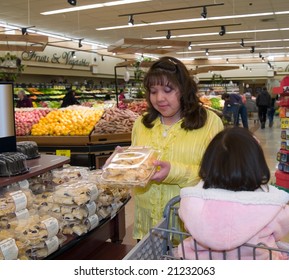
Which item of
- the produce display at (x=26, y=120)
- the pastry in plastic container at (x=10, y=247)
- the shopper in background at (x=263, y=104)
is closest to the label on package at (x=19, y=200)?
the pastry in plastic container at (x=10, y=247)

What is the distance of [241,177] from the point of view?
1.14 metres

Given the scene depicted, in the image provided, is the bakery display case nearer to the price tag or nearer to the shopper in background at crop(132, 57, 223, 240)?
the shopper in background at crop(132, 57, 223, 240)

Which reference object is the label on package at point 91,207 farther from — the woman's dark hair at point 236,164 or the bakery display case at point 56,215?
the woman's dark hair at point 236,164

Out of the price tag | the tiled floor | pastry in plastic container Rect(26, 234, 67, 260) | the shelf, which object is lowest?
the tiled floor

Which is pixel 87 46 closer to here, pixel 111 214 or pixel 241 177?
pixel 111 214

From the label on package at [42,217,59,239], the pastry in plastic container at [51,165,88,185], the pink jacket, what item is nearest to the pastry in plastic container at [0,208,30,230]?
the label on package at [42,217,59,239]

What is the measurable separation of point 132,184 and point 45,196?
0.68 metres

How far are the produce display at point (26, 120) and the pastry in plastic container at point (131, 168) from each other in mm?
4755

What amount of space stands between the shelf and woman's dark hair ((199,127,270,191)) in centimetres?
112

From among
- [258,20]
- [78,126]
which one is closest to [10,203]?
[78,126]

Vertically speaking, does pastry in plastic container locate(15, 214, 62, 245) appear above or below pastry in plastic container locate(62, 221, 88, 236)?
above

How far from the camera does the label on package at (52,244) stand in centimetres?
168

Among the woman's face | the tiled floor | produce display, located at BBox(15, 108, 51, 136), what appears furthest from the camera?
produce display, located at BBox(15, 108, 51, 136)

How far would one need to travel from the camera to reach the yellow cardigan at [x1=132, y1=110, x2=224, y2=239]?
182 cm
